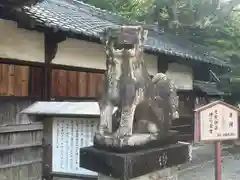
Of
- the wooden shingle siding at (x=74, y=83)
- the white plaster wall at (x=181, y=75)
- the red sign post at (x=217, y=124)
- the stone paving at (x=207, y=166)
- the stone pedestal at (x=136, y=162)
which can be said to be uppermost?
the white plaster wall at (x=181, y=75)

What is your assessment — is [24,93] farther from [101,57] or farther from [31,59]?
[101,57]

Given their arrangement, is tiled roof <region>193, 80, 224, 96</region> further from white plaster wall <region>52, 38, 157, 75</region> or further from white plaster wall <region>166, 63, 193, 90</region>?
white plaster wall <region>52, 38, 157, 75</region>

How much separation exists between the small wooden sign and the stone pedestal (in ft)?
1.44

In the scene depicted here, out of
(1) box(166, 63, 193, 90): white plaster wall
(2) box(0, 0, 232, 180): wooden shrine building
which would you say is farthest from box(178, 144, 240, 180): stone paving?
(2) box(0, 0, 232, 180): wooden shrine building

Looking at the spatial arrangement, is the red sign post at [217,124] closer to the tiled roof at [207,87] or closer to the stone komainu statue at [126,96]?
the stone komainu statue at [126,96]

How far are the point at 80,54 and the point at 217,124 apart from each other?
4.97 m

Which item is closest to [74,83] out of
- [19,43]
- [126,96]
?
[19,43]

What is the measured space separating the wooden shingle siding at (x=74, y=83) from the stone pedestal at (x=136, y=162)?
4098 millimetres

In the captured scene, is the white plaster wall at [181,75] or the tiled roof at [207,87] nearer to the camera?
the white plaster wall at [181,75]

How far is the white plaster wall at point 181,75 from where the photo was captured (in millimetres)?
13531

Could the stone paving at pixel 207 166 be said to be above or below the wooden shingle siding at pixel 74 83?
below

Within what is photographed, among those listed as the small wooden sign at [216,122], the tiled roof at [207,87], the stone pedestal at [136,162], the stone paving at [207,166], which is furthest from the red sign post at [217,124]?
the tiled roof at [207,87]

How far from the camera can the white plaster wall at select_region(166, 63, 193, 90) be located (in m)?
13.5

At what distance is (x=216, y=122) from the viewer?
5.03 metres
